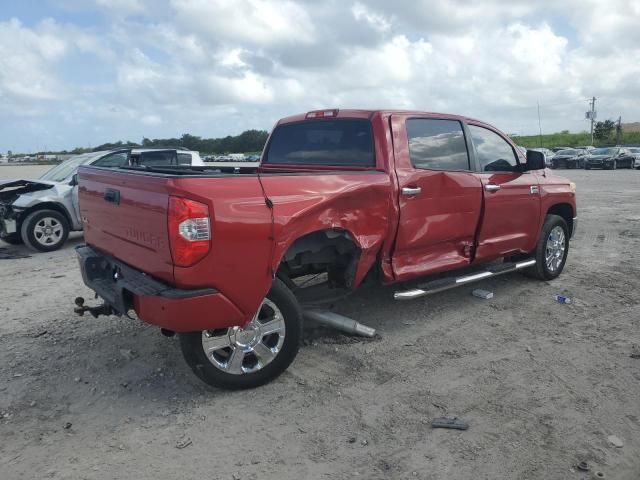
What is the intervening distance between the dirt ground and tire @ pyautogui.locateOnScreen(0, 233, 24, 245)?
3.82m

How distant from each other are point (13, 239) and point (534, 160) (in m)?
8.03

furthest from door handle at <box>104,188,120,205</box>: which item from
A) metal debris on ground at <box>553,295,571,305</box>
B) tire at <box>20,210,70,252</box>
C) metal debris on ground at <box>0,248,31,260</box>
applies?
tire at <box>20,210,70,252</box>

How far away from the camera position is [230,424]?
3191mm

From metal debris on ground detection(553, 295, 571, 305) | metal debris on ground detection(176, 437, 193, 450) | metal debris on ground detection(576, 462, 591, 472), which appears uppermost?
metal debris on ground detection(553, 295, 571, 305)

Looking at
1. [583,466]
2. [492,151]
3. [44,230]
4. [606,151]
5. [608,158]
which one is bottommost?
[583,466]

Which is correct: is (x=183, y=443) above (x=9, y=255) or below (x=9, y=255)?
below

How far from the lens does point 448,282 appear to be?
475cm

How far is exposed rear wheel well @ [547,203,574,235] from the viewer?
21.0 ft

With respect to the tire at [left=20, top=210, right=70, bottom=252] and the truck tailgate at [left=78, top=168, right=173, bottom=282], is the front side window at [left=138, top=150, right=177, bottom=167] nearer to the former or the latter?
the tire at [left=20, top=210, right=70, bottom=252]

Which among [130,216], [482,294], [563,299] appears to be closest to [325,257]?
[130,216]

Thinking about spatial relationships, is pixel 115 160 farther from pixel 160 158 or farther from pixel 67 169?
pixel 67 169

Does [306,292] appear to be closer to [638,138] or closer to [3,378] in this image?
[3,378]

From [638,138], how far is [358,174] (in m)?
76.3

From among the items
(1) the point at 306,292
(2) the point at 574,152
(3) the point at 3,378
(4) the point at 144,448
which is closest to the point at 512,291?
(1) the point at 306,292
